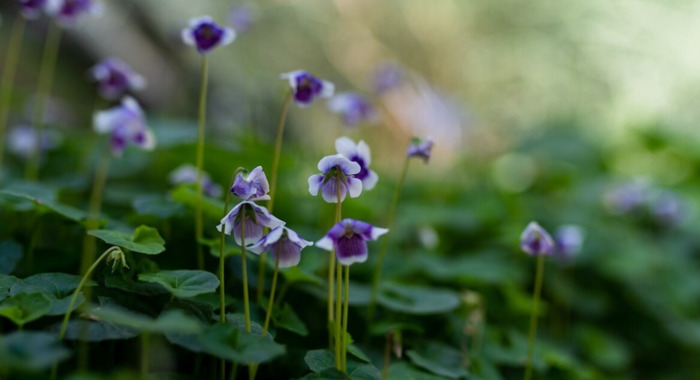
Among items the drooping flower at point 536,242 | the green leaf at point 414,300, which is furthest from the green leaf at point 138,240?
the drooping flower at point 536,242

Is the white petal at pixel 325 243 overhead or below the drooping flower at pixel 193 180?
below

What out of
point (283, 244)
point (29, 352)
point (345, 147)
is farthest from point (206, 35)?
point (29, 352)

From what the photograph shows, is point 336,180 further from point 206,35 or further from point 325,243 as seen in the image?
point 206,35

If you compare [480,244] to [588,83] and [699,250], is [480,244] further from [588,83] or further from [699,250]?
[588,83]

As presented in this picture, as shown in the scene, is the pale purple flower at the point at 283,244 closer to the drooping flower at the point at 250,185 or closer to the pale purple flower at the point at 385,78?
the drooping flower at the point at 250,185

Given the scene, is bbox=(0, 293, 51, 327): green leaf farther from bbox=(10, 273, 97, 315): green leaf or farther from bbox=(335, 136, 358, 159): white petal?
bbox=(335, 136, 358, 159): white petal

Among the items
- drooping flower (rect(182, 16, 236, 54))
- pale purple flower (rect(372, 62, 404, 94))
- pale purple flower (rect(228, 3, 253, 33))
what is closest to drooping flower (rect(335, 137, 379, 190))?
drooping flower (rect(182, 16, 236, 54))

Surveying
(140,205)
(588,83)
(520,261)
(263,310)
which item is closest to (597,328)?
(520,261)
